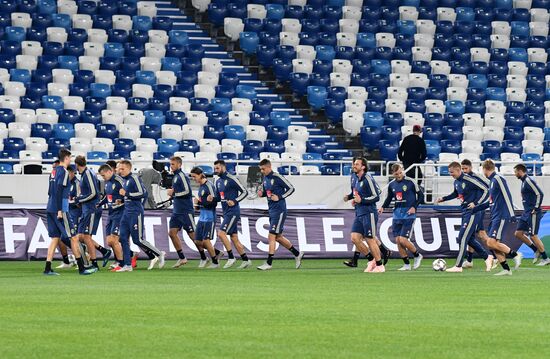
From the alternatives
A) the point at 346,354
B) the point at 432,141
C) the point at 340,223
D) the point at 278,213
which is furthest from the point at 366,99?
the point at 346,354

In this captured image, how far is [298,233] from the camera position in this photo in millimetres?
28344

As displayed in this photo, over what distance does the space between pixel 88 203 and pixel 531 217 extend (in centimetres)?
934

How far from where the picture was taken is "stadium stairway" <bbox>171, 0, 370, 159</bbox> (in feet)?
123

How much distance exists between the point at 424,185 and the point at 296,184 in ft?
10.8

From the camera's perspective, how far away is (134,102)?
35.6 metres

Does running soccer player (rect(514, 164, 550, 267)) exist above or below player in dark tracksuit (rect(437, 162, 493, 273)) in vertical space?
below

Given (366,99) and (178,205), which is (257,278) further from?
(366,99)

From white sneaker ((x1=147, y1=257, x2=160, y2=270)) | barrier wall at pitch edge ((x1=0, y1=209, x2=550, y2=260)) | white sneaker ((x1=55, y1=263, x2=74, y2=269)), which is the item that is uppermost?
white sneaker ((x1=147, y1=257, x2=160, y2=270))

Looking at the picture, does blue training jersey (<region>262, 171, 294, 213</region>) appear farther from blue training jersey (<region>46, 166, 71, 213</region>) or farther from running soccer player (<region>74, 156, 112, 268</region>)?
blue training jersey (<region>46, 166, 71, 213</region>)

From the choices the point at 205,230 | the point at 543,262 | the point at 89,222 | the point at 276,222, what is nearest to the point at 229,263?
the point at 205,230

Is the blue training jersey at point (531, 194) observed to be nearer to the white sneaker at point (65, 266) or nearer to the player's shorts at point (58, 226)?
the white sneaker at point (65, 266)

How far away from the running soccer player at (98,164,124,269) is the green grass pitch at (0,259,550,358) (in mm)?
2369

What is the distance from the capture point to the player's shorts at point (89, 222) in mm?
23781

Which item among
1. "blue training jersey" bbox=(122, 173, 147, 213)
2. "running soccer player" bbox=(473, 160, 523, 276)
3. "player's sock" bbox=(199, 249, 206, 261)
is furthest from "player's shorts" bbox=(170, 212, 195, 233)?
"running soccer player" bbox=(473, 160, 523, 276)
